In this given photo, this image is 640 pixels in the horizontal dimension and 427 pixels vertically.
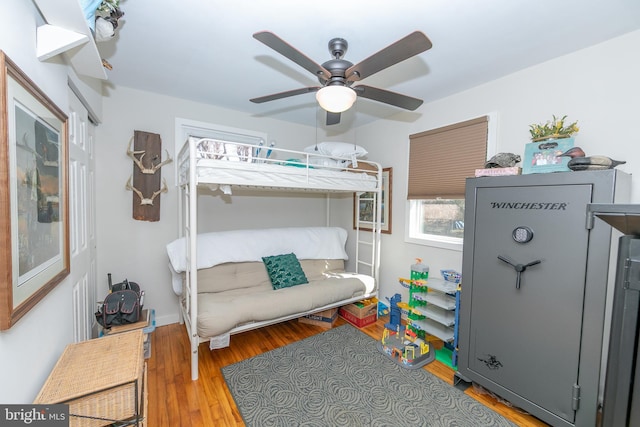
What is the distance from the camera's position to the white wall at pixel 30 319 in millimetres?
887

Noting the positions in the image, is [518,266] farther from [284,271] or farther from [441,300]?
[284,271]

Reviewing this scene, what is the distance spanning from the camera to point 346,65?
151cm

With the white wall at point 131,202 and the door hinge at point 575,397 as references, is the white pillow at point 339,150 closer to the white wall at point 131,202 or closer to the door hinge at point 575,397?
the white wall at point 131,202

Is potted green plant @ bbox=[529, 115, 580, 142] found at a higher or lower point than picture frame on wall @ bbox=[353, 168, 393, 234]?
higher

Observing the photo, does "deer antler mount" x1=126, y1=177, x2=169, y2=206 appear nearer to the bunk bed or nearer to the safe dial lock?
the bunk bed

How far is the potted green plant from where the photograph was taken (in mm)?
1739

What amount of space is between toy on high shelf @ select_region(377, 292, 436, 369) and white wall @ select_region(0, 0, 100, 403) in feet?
7.47

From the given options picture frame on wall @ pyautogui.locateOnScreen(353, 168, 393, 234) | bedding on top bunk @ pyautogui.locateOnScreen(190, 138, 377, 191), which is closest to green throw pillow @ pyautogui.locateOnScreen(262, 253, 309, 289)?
bedding on top bunk @ pyautogui.locateOnScreen(190, 138, 377, 191)

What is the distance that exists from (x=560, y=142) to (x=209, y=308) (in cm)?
281

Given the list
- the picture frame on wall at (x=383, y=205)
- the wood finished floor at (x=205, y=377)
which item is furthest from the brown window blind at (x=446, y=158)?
the wood finished floor at (x=205, y=377)

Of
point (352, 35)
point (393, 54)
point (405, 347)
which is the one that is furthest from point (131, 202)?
point (405, 347)

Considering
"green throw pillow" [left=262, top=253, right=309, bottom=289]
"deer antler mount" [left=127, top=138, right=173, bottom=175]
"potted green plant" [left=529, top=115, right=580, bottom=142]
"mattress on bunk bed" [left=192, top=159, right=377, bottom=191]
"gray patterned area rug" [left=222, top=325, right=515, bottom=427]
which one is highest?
"potted green plant" [left=529, top=115, right=580, bottom=142]

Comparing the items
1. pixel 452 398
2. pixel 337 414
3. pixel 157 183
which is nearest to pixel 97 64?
pixel 157 183

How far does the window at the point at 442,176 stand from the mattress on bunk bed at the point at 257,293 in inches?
36.0
